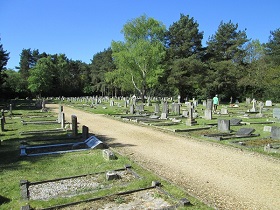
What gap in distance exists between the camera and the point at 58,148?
35.2ft

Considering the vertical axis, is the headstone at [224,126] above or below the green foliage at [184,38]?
below

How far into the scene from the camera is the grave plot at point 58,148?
9875 millimetres

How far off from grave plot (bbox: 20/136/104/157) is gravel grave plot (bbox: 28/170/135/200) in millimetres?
3186

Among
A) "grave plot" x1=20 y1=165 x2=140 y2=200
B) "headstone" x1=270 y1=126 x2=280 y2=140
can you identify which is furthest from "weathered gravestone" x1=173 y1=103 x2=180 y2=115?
"grave plot" x1=20 y1=165 x2=140 y2=200

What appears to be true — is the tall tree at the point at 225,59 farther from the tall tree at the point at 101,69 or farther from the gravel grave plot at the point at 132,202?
the gravel grave plot at the point at 132,202

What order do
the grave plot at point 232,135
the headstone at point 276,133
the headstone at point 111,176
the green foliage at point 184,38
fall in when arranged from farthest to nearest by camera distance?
the green foliage at point 184,38 < the grave plot at point 232,135 < the headstone at point 276,133 < the headstone at point 111,176

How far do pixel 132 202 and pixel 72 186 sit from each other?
5.89 ft

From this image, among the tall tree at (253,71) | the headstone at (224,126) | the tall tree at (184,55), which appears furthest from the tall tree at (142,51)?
the headstone at (224,126)

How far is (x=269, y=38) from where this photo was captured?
5500 centimetres

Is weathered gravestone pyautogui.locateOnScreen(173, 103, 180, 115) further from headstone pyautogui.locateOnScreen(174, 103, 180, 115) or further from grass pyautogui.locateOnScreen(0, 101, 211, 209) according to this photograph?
grass pyautogui.locateOnScreen(0, 101, 211, 209)

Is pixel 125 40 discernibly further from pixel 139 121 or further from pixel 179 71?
pixel 139 121

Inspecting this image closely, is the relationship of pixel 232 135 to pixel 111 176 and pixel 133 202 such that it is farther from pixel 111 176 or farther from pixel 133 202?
pixel 133 202

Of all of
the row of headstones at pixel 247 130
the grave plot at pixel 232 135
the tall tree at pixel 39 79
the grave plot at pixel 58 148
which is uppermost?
the tall tree at pixel 39 79

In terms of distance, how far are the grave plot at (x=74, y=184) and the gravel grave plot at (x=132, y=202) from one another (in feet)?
2.14
